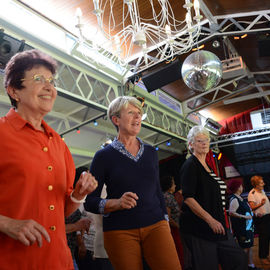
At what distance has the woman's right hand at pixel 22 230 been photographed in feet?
2.78

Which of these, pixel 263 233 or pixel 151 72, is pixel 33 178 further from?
pixel 151 72

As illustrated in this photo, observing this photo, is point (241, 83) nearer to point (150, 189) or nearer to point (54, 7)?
point (54, 7)

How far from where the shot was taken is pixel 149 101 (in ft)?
25.5

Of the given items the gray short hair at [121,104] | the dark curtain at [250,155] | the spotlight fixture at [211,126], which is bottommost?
the gray short hair at [121,104]

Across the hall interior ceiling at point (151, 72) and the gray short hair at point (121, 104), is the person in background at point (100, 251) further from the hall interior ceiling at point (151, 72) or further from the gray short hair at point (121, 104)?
the hall interior ceiling at point (151, 72)

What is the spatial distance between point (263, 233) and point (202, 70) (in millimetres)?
2909

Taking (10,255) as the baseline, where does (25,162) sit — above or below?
above

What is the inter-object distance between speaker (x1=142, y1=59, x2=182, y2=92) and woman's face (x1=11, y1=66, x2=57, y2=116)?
5001 millimetres

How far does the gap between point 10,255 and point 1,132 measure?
387mm

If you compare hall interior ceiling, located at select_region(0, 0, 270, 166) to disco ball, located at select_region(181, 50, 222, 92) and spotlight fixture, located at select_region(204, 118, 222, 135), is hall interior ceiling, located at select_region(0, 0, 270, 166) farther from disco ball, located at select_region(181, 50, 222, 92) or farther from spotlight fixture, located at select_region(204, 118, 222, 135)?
disco ball, located at select_region(181, 50, 222, 92)

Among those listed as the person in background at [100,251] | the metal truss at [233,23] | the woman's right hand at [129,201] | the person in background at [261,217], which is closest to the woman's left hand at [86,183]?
the woman's right hand at [129,201]

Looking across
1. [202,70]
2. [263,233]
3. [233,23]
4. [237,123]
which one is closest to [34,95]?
[202,70]

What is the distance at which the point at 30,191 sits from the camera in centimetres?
99

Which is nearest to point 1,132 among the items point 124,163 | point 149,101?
point 124,163
